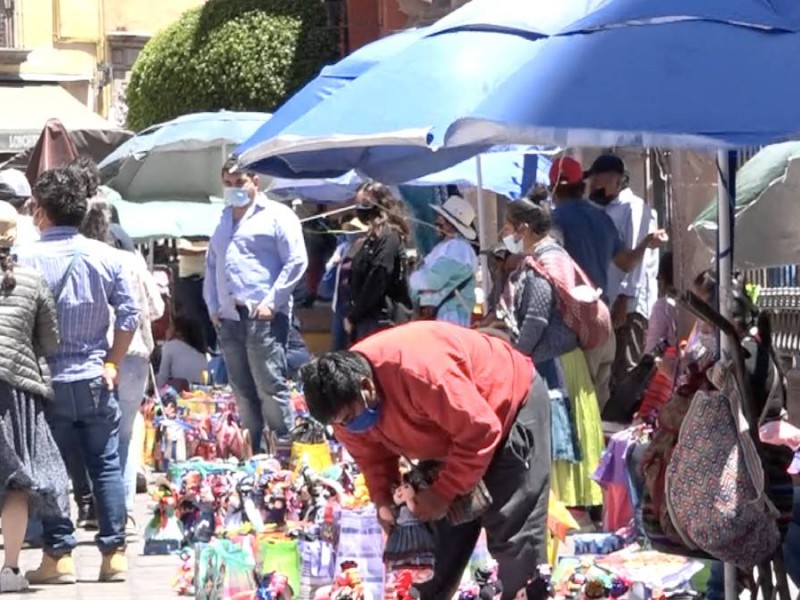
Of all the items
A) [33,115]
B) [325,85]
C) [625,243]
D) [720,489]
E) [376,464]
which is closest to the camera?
[720,489]

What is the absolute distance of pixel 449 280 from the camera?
515 inches

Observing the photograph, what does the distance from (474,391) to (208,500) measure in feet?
11.7

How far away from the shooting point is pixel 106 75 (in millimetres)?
44625

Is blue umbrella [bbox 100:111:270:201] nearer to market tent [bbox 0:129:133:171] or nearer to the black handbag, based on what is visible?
market tent [bbox 0:129:133:171]

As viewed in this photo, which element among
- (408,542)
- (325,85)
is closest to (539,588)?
(408,542)

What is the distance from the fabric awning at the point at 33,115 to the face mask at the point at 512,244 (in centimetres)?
882

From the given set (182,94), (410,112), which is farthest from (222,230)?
(182,94)

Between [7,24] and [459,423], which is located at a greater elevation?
[459,423]

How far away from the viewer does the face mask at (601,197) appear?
40.5 feet

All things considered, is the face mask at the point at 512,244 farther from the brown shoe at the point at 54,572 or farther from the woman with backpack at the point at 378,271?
the brown shoe at the point at 54,572

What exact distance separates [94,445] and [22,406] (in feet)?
1.71

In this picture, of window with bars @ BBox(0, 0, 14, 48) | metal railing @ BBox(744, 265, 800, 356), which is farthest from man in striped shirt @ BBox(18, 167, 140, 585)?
window with bars @ BBox(0, 0, 14, 48)

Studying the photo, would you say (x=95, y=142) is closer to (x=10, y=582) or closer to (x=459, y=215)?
(x=459, y=215)

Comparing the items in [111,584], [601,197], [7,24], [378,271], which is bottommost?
[111,584]
